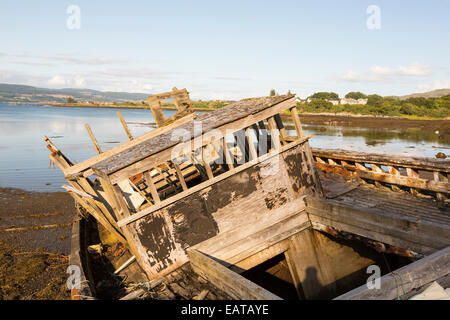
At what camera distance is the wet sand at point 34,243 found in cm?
669

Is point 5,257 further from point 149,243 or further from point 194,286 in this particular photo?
point 194,286

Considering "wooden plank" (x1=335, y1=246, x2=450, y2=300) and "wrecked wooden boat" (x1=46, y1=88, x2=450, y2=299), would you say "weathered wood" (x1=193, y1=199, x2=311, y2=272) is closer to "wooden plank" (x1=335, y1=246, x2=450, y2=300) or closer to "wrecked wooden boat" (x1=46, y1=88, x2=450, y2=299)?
"wrecked wooden boat" (x1=46, y1=88, x2=450, y2=299)

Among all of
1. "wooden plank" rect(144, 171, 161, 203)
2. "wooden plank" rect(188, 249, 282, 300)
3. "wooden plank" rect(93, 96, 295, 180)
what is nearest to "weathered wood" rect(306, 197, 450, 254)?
"wooden plank" rect(93, 96, 295, 180)

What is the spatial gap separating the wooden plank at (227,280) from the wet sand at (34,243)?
3339 millimetres

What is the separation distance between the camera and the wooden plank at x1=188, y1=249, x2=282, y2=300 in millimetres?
3436

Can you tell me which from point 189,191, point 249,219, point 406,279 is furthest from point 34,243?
point 406,279

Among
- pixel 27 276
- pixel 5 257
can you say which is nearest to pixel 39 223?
pixel 5 257

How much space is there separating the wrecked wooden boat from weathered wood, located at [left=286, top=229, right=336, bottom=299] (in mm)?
20

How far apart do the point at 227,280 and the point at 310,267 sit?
3005 mm

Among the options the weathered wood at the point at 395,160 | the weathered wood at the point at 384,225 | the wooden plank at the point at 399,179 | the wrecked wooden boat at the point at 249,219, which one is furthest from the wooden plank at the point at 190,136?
the wooden plank at the point at 399,179

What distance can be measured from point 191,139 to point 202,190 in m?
0.90

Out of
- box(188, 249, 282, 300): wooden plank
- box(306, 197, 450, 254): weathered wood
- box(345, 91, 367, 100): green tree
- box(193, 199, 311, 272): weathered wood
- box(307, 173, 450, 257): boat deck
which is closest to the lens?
box(188, 249, 282, 300): wooden plank

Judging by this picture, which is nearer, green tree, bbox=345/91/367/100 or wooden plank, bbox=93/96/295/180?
wooden plank, bbox=93/96/295/180

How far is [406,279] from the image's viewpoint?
3.29 m
